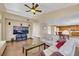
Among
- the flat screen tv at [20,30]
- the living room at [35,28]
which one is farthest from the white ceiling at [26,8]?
the flat screen tv at [20,30]

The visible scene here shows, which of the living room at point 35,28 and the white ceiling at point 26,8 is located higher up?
the white ceiling at point 26,8

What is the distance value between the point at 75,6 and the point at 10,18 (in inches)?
46.3

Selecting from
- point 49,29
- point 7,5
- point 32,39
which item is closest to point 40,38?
point 32,39

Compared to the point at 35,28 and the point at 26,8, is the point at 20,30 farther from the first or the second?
the point at 26,8

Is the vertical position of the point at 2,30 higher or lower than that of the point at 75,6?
lower

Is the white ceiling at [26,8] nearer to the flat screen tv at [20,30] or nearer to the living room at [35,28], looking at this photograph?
the living room at [35,28]

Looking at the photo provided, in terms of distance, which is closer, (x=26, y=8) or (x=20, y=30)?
(x=26, y=8)

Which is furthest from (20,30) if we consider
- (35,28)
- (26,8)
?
(26,8)

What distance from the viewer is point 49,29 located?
5.40ft

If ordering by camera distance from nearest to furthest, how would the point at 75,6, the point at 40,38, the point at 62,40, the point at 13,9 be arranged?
1. the point at 75,6
2. the point at 13,9
3. the point at 62,40
4. the point at 40,38

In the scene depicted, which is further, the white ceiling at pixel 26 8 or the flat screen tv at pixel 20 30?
the flat screen tv at pixel 20 30

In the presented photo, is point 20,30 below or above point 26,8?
below

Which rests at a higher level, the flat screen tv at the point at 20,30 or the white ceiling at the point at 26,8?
the white ceiling at the point at 26,8

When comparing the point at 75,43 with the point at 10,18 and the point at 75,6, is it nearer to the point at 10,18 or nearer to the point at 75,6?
the point at 75,6
